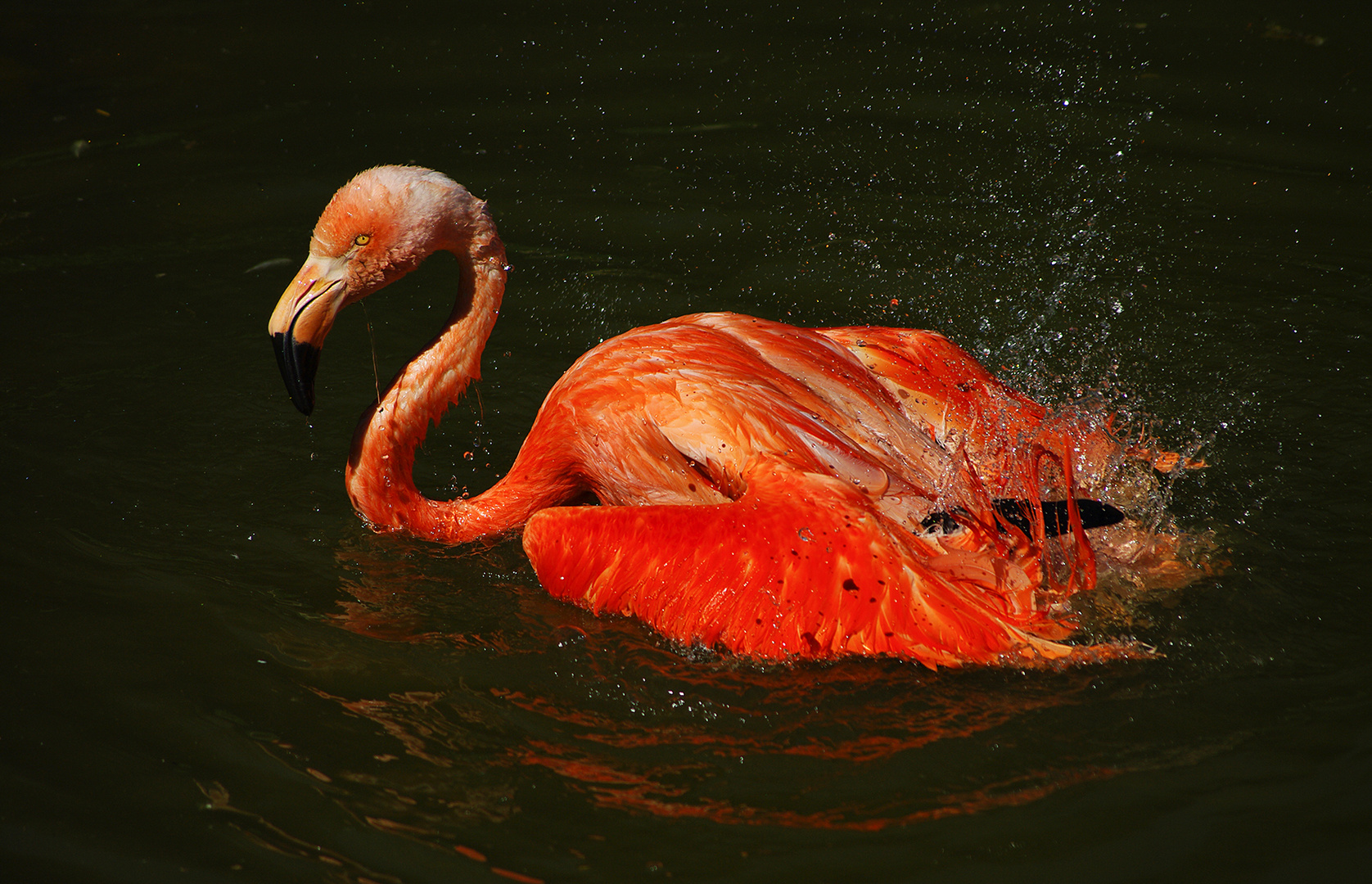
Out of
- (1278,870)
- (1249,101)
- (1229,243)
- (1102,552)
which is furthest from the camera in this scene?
(1249,101)

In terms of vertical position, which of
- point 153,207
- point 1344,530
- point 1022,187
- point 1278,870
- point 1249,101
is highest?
point 1249,101

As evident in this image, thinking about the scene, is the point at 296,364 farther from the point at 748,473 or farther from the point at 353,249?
the point at 748,473

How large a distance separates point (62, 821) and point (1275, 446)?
4721mm

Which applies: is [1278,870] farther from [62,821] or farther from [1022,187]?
[1022,187]

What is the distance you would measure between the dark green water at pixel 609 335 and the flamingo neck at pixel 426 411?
21 centimetres

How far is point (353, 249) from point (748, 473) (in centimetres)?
166

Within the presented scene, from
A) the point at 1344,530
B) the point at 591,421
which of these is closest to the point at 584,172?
the point at 591,421

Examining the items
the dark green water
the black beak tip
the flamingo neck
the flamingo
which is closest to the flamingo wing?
the flamingo

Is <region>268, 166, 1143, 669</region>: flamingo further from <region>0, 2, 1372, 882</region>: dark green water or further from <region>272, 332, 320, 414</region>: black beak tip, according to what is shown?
<region>0, 2, 1372, 882</region>: dark green water

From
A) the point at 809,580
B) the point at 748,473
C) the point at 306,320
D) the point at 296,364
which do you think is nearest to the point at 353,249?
the point at 306,320

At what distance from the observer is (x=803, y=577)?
327 centimetres

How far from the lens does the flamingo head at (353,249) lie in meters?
3.71

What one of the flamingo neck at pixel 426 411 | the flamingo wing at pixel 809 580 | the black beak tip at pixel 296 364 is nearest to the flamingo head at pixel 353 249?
the black beak tip at pixel 296 364

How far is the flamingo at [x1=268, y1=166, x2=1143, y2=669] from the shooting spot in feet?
10.8
